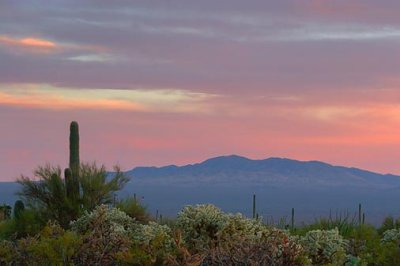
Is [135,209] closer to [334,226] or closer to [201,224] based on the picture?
[334,226]

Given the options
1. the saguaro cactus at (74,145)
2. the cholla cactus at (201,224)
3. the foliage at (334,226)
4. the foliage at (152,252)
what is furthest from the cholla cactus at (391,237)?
the saguaro cactus at (74,145)

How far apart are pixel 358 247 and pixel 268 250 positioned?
5.74 meters

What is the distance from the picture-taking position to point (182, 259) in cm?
1374

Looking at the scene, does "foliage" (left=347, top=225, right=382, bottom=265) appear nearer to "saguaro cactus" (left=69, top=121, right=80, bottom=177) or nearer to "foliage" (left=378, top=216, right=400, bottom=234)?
"foliage" (left=378, top=216, right=400, bottom=234)

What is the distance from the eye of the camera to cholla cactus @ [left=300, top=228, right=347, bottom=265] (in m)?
16.4

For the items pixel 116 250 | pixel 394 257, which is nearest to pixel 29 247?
pixel 116 250

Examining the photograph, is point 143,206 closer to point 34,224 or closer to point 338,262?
point 34,224

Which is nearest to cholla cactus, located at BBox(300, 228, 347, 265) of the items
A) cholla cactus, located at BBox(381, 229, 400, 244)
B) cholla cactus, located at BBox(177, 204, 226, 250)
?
cholla cactus, located at BBox(177, 204, 226, 250)

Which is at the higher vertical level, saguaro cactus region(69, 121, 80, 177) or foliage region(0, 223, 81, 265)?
saguaro cactus region(69, 121, 80, 177)

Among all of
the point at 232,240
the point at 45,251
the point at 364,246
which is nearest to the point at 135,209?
the point at 364,246

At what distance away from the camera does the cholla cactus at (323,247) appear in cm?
1641

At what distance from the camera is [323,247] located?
54.6 ft

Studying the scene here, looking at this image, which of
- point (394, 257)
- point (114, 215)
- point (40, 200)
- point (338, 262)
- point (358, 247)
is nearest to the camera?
point (338, 262)

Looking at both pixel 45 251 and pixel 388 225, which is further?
pixel 388 225
